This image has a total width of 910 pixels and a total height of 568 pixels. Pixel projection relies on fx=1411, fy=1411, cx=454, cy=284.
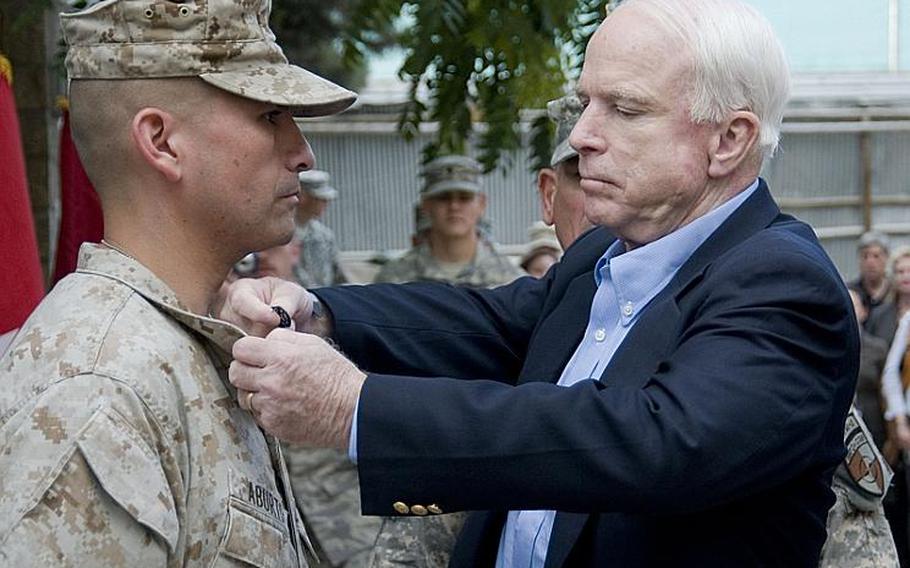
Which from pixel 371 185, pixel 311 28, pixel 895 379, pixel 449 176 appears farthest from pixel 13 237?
pixel 371 185

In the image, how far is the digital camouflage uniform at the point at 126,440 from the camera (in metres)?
1.99

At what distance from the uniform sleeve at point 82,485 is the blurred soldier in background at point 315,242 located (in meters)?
6.20

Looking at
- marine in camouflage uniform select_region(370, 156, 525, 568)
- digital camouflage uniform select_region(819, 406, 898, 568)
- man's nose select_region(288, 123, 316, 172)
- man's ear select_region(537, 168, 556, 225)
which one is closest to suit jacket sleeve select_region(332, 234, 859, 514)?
man's nose select_region(288, 123, 316, 172)

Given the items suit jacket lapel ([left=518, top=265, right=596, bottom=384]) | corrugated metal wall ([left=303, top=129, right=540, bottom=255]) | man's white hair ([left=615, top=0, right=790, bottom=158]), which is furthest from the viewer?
corrugated metal wall ([left=303, top=129, right=540, bottom=255])

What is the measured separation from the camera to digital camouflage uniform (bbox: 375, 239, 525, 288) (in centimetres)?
745

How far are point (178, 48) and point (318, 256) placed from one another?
6.42 m

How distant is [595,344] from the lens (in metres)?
2.62

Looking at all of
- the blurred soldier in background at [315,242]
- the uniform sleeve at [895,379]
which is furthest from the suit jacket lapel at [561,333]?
the blurred soldier in background at [315,242]

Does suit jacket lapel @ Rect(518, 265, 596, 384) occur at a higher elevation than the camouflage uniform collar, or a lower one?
lower

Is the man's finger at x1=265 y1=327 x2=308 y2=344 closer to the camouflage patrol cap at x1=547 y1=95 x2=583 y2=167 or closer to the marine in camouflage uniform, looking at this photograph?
the camouflage patrol cap at x1=547 y1=95 x2=583 y2=167

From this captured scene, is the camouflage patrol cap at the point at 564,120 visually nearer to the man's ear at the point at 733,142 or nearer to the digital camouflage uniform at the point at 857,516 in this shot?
the digital camouflage uniform at the point at 857,516

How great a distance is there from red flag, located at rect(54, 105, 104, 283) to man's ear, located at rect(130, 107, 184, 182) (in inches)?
100

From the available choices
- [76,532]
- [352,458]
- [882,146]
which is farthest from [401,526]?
[882,146]

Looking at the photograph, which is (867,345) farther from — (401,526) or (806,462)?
(806,462)
